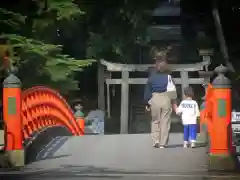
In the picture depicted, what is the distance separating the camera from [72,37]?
2147 cm

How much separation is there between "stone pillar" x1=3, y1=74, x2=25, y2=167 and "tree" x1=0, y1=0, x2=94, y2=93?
16.4 ft

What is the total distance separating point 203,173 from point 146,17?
51.1 feet

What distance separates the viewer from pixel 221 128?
8070 millimetres

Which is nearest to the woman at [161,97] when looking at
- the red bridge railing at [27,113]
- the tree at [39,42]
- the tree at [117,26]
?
the red bridge railing at [27,113]

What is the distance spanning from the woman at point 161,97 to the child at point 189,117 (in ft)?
1.93

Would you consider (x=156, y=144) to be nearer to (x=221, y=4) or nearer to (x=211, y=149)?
(x=211, y=149)

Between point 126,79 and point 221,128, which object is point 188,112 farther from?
point 126,79

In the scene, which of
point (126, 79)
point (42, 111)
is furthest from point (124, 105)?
point (42, 111)

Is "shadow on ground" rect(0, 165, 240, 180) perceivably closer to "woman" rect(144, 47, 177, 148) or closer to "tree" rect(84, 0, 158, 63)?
"woman" rect(144, 47, 177, 148)

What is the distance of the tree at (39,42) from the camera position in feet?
48.5

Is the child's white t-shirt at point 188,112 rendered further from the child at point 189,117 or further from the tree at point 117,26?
the tree at point 117,26

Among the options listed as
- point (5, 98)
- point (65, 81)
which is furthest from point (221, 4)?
point (5, 98)

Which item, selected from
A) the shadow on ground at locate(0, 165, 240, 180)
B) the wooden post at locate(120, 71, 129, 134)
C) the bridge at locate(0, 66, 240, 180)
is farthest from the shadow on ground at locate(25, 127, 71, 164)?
the wooden post at locate(120, 71, 129, 134)

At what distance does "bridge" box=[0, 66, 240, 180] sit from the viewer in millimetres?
7836
